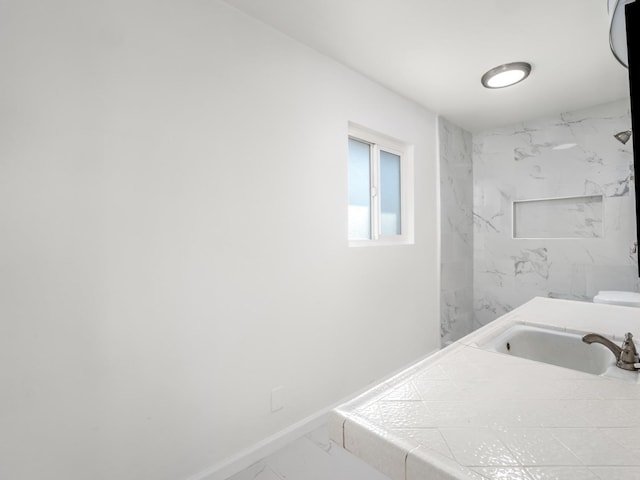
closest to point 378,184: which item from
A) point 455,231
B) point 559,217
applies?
point 455,231

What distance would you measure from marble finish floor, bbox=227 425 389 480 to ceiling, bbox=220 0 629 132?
7.64ft

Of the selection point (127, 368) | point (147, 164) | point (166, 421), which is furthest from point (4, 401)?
point (147, 164)

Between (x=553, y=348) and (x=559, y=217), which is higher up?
(x=559, y=217)

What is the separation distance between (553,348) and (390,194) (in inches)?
70.1

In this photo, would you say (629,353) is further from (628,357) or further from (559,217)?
(559,217)

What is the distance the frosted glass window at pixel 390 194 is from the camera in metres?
2.70

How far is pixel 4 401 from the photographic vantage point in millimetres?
1030

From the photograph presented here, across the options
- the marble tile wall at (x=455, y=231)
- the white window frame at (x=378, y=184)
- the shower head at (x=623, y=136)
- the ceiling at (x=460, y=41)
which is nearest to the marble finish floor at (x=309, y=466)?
the white window frame at (x=378, y=184)

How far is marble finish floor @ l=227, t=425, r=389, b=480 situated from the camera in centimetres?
156

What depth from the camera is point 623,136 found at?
9.18 feet

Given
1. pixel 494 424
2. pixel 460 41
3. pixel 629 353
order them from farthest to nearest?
pixel 460 41
pixel 629 353
pixel 494 424

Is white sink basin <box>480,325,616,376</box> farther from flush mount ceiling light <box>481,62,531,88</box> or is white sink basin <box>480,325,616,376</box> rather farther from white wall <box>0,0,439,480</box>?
flush mount ceiling light <box>481,62,531,88</box>

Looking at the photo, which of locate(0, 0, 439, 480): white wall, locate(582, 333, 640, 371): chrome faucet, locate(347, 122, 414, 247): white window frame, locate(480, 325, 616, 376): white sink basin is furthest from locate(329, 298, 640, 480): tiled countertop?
locate(347, 122, 414, 247): white window frame

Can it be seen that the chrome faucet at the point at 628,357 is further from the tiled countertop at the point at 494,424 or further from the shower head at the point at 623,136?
the shower head at the point at 623,136
